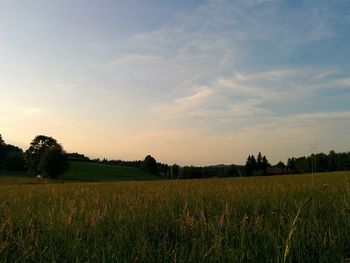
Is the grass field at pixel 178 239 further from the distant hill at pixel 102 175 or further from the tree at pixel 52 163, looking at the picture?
the tree at pixel 52 163

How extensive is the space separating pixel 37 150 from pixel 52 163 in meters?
9.09

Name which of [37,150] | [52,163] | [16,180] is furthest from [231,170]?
[37,150]

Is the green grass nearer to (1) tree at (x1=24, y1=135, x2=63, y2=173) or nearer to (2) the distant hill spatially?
(1) tree at (x1=24, y1=135, x2=63, y2=173)

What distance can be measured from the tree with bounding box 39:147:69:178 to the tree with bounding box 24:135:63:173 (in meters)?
2.18

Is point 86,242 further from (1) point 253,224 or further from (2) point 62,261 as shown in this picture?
(1) point 253,224

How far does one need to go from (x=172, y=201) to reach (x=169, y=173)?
272cm

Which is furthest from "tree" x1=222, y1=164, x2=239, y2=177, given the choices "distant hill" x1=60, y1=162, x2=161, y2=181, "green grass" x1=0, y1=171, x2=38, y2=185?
"distant hill" x1=60, y1=162, x2=161, y2=181

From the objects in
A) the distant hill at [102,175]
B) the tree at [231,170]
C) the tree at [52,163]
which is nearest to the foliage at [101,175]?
the distant hill at [102,175]

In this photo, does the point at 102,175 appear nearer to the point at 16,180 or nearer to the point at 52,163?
the point at 52,163

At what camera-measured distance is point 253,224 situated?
447 cm

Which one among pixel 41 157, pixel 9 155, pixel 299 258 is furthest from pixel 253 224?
pixel 9 155

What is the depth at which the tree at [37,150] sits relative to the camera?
86.5 m

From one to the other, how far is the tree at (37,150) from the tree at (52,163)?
218 cm

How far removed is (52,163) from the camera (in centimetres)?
8250
